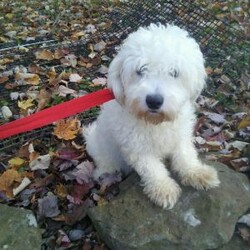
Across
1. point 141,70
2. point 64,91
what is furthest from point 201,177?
point 64,91

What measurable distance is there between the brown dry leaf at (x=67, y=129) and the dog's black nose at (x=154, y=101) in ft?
5.69

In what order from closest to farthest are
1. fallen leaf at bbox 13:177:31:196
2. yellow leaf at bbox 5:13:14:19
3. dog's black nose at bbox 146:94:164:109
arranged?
1. dog's black nose at bbox 146:94:164:109
2. fallen leaf at bbox 13:177:31:196
3. yellow leaf at bbox 5:13:14:19

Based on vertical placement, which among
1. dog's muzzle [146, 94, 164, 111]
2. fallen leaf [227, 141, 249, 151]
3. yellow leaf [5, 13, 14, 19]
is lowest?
yellow leaf [5, 13, 14, 19]

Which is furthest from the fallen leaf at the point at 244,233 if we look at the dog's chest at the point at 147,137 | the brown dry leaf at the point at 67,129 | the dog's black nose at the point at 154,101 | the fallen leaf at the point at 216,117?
the brown dry leaf at the point at 67,129

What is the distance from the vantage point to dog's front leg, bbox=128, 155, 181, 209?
3373 millimetres

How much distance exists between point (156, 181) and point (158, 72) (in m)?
0.83

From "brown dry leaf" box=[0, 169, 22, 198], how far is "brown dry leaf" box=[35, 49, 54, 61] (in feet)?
7.60

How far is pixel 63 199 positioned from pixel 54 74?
7.17 feet

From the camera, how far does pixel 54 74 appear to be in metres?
5.73

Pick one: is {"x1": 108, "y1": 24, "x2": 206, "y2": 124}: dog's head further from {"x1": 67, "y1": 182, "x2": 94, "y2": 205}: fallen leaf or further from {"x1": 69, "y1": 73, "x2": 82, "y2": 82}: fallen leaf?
{"x1": 69, "y1": 73, "x2": 82, "y2": 82}: fallen leaf

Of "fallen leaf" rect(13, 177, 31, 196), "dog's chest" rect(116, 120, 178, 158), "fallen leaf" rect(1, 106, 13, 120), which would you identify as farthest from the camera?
"fallen leaf" rect(1, 106, 13, 120)

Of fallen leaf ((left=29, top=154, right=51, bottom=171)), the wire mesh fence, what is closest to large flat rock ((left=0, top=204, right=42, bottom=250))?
fallen leaf ((left=29, top=154, right=51, bottom=171))

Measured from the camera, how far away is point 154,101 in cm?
306

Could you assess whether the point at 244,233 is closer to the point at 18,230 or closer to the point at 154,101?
the point at 154,101
